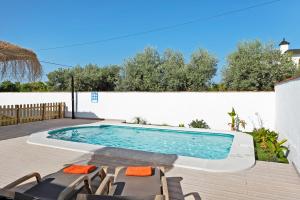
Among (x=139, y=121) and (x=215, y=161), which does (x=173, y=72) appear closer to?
(x=139, y=121)

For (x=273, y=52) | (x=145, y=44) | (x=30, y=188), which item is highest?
(x=145, y=44)

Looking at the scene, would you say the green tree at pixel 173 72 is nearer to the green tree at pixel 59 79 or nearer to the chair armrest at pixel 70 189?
the green tree at pixel 59 79

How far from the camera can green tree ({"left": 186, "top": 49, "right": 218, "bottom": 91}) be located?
19.1 metres

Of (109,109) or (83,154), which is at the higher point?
(109,109)

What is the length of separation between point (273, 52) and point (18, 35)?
21234 mm

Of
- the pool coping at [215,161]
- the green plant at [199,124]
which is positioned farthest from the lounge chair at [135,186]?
the green plant at [199,124]

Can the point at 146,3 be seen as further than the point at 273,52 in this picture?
Yes

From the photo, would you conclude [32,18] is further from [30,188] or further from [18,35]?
[30,188]

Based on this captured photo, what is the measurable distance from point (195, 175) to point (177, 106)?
8329mm

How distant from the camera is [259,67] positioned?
16422 millimetres

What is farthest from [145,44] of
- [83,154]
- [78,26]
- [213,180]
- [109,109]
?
[213,180]

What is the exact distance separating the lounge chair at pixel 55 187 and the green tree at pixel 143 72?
1686 centimetres

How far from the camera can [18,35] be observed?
1991 cm

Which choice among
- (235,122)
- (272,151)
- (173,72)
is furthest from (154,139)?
(173,72)
